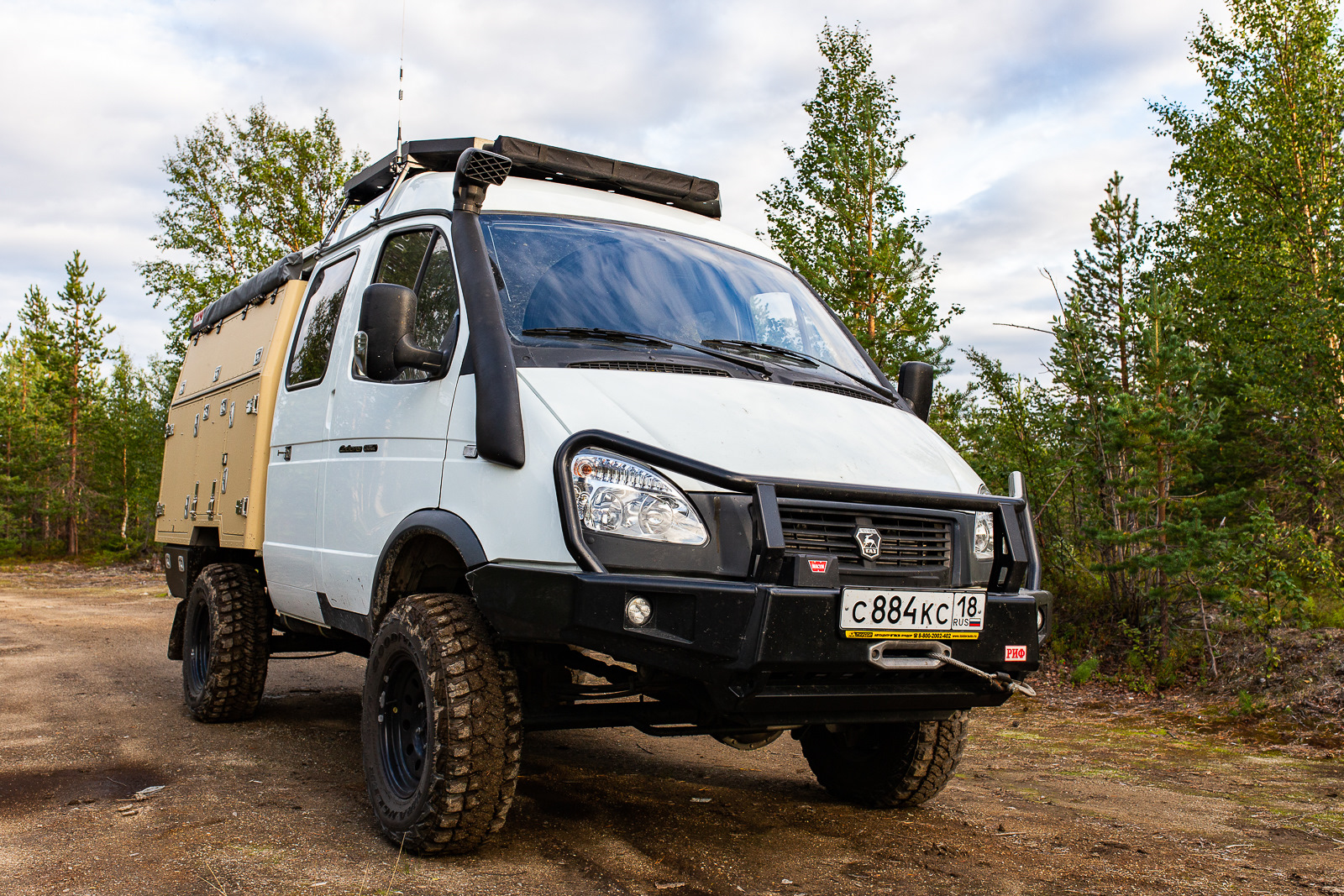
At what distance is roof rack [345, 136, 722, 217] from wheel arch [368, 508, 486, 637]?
68.6 inches

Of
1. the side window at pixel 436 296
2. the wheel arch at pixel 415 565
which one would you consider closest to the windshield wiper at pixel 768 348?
the side window at pixel 436 296

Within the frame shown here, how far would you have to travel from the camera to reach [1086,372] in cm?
924

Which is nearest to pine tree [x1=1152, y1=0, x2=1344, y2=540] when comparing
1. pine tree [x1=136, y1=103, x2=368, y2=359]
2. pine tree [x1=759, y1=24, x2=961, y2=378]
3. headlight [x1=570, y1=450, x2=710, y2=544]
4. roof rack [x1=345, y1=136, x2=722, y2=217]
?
pine tree [x1=759, y1=24, x2=961, y2=378]

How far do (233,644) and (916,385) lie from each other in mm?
4004

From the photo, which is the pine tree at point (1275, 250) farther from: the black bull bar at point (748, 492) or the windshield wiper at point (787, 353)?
the black bull bar at point (748, 492)

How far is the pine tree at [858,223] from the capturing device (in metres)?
11.8

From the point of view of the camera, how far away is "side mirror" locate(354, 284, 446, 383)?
3.47 metres

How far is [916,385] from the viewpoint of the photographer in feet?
15.1

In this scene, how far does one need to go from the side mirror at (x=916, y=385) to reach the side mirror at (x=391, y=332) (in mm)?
2202

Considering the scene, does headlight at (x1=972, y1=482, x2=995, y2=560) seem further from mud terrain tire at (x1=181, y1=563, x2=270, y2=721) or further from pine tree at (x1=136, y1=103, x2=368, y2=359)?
pine tree at (x1=136, y1=103, x2=368, y2=359)

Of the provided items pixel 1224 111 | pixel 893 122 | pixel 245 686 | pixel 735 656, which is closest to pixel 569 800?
pixel 735 656

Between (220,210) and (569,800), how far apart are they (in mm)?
28777

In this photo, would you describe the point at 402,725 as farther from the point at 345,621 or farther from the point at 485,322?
the point at 485,322

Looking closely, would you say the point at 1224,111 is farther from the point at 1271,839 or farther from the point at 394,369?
the point at 394,369
